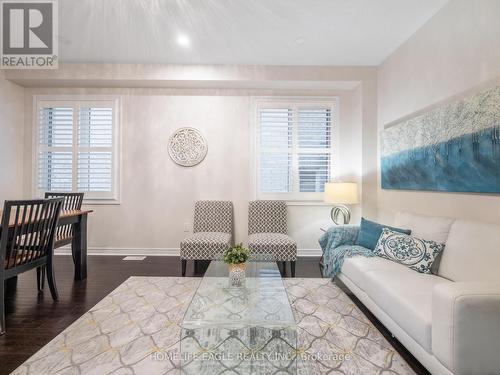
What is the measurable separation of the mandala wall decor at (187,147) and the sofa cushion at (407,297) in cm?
288

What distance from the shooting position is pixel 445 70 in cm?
251

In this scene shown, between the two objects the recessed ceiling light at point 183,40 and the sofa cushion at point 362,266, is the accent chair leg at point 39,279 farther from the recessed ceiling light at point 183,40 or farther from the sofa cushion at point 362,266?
the sofa cushion at point 362,266

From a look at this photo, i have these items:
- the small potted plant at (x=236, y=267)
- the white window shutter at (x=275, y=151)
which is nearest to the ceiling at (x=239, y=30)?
Result: the white window shutter at (x=275, y=151)

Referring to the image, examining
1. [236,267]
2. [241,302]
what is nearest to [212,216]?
[236,267]

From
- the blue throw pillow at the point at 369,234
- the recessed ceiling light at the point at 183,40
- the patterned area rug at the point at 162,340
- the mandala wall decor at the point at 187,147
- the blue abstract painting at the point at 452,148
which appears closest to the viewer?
the patterned area rug at the point at 162,340

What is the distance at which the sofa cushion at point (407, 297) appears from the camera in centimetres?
149

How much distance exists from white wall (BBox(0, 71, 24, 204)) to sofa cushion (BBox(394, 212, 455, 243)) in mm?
5251

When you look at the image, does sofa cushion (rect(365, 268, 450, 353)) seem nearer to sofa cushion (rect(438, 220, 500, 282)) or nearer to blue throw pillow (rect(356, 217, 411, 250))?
sofa cushion (rect(438, 220, 500, 282))

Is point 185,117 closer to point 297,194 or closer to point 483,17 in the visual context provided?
point 297,194

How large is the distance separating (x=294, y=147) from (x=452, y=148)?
2177 millimetres

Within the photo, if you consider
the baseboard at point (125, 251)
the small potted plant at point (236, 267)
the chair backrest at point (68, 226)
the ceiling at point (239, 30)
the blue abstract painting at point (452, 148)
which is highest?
the ceiling at point (239, 30)

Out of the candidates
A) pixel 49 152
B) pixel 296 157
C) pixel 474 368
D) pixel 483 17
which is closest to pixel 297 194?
pixel 296 157

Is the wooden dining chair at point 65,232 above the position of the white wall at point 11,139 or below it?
below

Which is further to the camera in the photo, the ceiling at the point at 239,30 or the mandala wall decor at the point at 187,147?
the mandala wall decor at the point at 187,147
